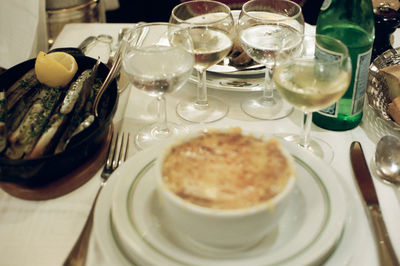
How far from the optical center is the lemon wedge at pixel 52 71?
850 mm

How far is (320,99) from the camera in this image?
702 millimetres

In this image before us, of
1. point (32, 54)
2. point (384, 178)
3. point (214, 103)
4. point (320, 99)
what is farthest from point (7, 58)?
point (384, 178)

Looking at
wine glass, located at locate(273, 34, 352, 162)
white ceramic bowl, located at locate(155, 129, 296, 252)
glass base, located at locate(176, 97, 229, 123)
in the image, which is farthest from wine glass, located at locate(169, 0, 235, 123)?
white ceramic bowl, located at locate(155, 129, 296, 252)

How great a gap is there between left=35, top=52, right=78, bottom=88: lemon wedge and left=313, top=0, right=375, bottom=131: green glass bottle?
0.55m

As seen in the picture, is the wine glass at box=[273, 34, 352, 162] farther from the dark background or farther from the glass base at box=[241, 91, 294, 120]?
the dark background

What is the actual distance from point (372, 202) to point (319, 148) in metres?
0.18

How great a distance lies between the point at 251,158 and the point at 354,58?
0.39 meters

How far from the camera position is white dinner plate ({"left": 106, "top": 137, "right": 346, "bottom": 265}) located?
0.50 meters

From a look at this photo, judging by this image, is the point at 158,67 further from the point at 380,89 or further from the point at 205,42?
the point at 380,89

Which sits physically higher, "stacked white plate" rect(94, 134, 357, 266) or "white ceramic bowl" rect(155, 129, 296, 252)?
"white ceramic bowl" rect(155, 129, 296, 252)

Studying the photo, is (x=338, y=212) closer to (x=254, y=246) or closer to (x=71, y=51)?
(x=254, y=246)

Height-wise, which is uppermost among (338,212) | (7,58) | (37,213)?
(338,212)

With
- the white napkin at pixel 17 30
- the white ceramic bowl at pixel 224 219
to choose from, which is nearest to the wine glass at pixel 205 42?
the white ceramic bowl at pixel 224 219

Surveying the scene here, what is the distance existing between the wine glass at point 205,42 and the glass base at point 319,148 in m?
0.18
